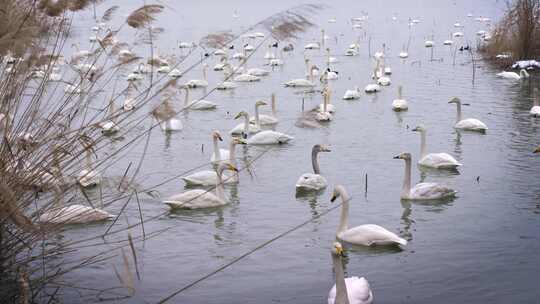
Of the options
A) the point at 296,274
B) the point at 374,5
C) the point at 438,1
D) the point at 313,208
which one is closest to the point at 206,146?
the point at 313,208

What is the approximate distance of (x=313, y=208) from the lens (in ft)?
32.6

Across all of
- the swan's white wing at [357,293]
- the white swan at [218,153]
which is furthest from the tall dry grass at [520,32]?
the swan's white wing at [357,293]

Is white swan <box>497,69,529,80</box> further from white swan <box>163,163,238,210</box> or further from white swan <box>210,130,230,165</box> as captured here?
white swan <box>163,163,238,210</box>

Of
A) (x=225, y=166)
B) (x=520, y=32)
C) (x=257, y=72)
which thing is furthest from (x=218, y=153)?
(x=520, y=32)

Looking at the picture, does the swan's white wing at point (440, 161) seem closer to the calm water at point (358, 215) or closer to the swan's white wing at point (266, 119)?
the calm water at point (358, 215)

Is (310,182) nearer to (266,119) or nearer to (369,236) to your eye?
(369,236)

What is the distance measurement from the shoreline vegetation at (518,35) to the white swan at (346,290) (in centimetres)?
1710

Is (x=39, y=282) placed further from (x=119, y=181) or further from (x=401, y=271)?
(x=401, y=271)

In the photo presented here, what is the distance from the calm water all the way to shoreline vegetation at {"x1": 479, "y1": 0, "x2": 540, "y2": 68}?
369cm

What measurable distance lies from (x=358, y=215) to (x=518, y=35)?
51.1ft

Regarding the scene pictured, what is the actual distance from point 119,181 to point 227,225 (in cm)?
401

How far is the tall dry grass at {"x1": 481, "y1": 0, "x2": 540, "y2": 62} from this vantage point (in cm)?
2220

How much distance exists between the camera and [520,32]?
900 inches

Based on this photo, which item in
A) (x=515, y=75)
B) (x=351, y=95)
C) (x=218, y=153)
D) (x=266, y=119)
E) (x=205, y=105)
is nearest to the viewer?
(x=218, y=153)
